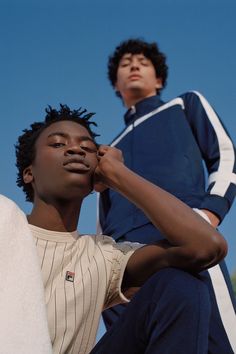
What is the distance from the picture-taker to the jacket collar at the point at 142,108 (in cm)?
415

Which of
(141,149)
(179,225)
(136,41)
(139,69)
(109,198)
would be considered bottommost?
(179,225)

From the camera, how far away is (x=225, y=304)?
10.2 feet

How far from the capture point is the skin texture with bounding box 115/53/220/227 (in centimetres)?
431

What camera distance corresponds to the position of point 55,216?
2.44 metres

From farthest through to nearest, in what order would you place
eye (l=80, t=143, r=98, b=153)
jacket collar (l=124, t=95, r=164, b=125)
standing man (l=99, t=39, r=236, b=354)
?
jacket collar (l=124, t=95, r=164, b=125) → standing man (l=99, t=39, r=236, b=354) → eye (l=80, t=143, r=98, b=153)

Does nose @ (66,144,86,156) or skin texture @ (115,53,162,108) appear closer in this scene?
nose @ (66,144,86,156)

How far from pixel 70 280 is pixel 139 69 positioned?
2.45 metres

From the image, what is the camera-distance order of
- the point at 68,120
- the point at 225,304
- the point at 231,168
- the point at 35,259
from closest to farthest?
the point at 35,259 → the point at 68,120 → the point at 225,304 → the point at 231,168

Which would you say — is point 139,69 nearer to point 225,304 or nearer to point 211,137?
point 211,137

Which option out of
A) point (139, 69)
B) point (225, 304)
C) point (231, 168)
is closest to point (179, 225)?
point (225, 304)

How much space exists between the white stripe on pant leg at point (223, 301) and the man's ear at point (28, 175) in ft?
3.48

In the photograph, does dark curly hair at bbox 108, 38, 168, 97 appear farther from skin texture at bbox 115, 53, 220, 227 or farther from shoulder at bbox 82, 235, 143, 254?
shoulder at bbox 82, 235, 143, 254

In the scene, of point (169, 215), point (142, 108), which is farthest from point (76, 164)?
point (142, 108)

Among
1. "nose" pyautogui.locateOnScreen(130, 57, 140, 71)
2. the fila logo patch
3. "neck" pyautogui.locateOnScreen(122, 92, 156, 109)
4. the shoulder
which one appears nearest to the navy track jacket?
"neck" pyautogui.locateOnScreen(122, 92, 156, 109)
